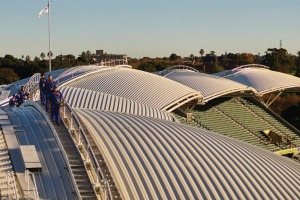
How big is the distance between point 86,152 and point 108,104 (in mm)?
16258

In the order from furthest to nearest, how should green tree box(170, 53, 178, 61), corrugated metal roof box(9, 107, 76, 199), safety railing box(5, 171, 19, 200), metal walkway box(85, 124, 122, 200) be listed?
1. green tree box(170, 53, 178, 61)
2. metal walkway box(85, 124, 122, 200)
3. corrugated metal roof box(9, 107, 76, 199)
4. safety railing box(5, 171, 19, 200)

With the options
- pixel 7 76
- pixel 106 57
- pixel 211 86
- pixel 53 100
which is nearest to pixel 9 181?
pixel 53 100

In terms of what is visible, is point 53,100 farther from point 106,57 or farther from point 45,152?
Result: point 106,57

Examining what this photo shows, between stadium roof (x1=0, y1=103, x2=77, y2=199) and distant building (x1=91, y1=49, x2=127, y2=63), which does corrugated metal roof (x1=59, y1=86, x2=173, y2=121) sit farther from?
distant building (x1=91, y1=49, x2=127, y2=63)

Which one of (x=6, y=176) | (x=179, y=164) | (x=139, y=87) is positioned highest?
(x=139, y=87)

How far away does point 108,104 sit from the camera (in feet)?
96.1

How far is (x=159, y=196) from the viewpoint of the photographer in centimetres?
1259

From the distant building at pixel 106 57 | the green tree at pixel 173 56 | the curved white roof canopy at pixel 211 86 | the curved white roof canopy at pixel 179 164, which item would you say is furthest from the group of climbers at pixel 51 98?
the green tree at pixel 173 56

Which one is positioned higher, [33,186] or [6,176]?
[6,176]

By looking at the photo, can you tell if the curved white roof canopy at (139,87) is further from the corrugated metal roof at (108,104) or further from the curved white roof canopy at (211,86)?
the curved white roof canopy at (211,86)

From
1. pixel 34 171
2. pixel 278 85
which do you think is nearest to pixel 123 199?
pixel 34 171

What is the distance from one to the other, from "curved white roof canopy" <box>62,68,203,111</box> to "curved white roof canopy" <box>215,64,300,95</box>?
14423 millimetres

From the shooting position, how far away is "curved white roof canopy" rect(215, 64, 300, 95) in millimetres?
51219

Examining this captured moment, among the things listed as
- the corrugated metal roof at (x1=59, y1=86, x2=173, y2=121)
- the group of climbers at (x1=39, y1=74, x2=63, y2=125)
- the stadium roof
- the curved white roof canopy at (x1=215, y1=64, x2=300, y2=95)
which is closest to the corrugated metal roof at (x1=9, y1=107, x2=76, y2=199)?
the stadium roof
